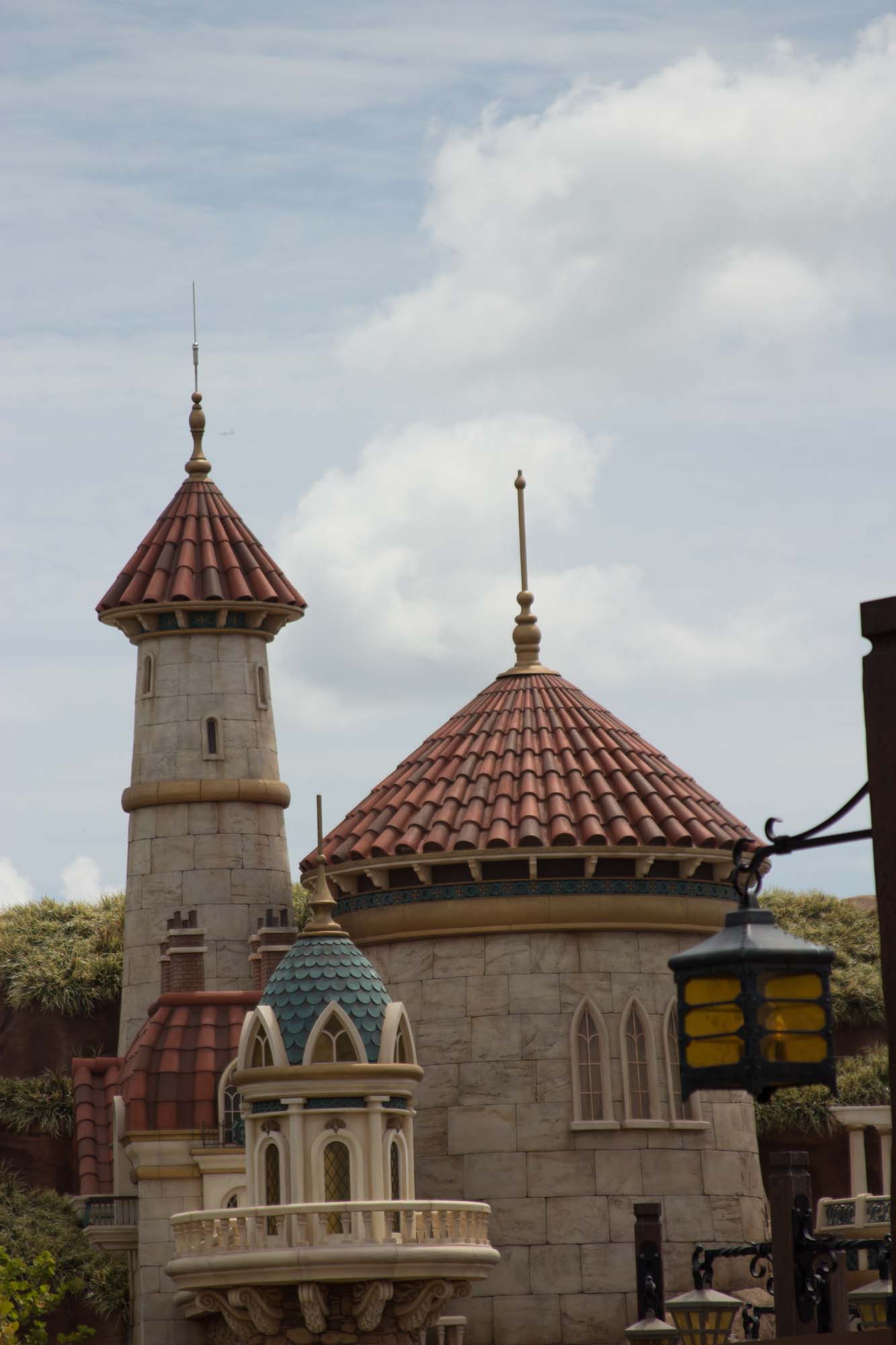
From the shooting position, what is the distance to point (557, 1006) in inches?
1361

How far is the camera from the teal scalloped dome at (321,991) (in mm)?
30719

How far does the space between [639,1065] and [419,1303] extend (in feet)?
18.3

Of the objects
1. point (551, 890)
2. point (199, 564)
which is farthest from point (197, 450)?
point (551, 890)

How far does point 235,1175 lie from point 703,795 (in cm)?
898

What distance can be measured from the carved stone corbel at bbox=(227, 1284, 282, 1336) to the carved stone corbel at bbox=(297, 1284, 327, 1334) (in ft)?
1.39

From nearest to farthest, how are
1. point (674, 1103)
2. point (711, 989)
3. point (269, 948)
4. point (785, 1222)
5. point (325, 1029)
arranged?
point (711, 989)
point (785, 1222)
point (325, 1029)
point (674, 1103)
point (269, 948)

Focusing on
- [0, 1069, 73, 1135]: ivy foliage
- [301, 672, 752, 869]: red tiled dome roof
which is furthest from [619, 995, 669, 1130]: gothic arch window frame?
[0, 1069, 73, 1135]: ivy foliage

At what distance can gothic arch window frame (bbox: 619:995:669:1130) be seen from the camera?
34.1m

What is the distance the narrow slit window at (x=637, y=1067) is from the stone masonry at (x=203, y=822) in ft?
18.9

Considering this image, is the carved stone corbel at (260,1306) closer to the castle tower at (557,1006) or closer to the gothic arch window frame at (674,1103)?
the castle tower at (557,1006)

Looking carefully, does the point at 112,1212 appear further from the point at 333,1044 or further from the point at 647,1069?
the point at 647,1069

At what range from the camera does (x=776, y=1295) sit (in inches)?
861

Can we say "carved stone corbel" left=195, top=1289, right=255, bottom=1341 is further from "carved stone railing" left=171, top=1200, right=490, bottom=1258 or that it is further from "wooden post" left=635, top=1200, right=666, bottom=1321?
"wooden post" left=635, top=1200, right=666, bottom=1321

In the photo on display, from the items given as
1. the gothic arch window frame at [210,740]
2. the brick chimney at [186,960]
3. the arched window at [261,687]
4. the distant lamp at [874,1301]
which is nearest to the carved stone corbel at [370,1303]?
the distant lamp at [874,1301]
